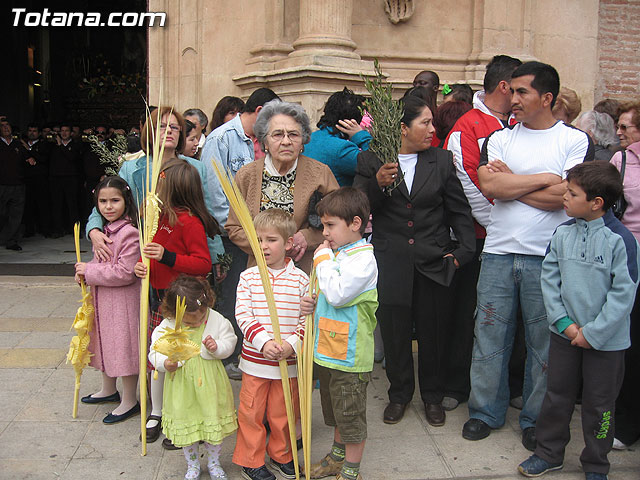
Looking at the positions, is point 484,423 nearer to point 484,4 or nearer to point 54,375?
point 54,375

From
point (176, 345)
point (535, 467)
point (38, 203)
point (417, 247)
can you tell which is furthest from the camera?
point (38, 203)

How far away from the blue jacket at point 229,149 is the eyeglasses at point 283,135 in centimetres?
100

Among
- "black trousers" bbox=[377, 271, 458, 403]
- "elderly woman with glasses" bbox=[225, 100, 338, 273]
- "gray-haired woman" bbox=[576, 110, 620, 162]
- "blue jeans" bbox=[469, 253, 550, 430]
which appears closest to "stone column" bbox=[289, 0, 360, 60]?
"gray-haired woman" bbox=[576, 110, 620, 162]

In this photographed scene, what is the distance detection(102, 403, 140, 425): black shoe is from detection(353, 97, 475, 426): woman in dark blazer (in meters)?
1.60

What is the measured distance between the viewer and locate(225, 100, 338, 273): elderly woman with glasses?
13.2 feet

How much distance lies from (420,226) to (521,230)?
0.60 m

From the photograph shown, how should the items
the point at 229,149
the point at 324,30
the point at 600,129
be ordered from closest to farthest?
the point at 600,129 → the point at 229,149 → the point at 324,30

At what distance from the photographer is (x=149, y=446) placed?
395 centimetres

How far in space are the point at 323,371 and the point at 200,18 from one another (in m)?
5.98

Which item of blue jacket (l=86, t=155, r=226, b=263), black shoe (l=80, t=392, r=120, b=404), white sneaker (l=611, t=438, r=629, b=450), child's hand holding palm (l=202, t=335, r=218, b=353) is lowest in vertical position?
white sneaker (l=611, t=438, r=629, b=450)

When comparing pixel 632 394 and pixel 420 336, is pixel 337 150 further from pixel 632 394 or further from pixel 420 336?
pixel 632 394

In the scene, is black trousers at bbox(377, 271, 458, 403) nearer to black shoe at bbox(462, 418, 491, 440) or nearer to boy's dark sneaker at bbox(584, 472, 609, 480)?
black shoe at bbox(462, 418, 491, 440)

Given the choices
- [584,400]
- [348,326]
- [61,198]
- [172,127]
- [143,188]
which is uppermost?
[172,127]

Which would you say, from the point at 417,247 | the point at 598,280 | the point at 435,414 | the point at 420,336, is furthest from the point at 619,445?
the point at 417,247
